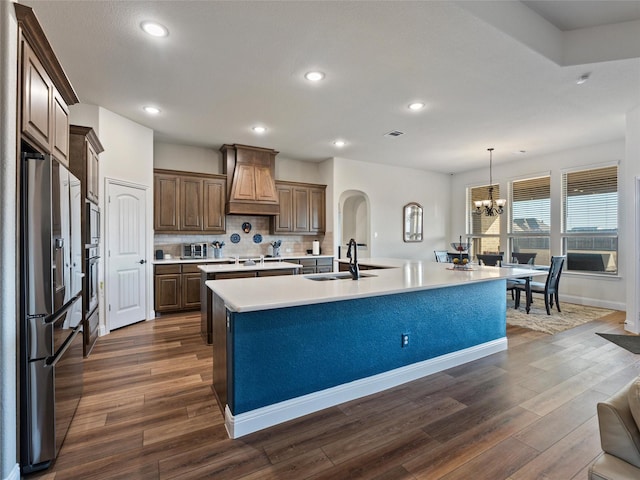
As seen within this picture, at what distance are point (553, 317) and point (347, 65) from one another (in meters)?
4.76

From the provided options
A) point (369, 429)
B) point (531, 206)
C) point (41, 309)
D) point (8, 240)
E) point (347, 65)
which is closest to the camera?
point (8, 240)

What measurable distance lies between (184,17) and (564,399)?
161 inches

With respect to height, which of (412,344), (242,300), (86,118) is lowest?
(412,344)

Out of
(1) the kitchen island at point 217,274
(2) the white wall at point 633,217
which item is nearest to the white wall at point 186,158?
(1) the kitchen island at point 217,274

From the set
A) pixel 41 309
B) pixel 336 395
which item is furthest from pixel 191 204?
pixel 336 395

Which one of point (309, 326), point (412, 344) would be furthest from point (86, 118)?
point (412, 344)

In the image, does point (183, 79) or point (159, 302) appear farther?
point (159, 302)

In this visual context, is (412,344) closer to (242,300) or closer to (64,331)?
(242,300)

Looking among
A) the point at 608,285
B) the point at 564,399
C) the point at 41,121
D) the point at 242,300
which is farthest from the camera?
the point at 608,285

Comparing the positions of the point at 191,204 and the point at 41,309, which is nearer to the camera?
the point at 41,309

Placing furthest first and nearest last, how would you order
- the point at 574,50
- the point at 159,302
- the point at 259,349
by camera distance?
1. the point at 159,302
2. the point at 574,50
3. the point at 259,349

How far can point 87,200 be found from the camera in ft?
10.5

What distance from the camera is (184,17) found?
237 cm

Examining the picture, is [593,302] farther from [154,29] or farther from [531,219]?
[154,29]
